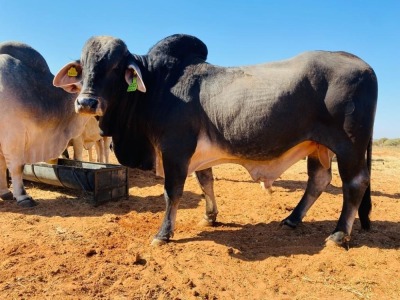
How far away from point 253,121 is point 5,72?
4199 mm

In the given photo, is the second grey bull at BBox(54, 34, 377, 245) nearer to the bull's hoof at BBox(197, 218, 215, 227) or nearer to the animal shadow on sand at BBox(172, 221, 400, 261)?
the animal shadow on sand at BBox(172, 221, 400, 261)

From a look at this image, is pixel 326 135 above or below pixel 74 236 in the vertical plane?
above

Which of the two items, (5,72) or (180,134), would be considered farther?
(5,72)

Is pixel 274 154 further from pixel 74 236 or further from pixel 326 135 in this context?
pixel 74 236

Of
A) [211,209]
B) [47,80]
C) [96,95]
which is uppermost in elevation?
[47,80]

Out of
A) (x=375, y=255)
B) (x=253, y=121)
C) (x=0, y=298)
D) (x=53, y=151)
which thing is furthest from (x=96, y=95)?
(x=375, y=255)

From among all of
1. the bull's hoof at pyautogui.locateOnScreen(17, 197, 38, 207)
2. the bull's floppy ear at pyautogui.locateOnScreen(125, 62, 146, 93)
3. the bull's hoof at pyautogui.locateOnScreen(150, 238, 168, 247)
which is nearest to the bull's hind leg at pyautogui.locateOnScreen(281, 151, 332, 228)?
the bull's hoof at pyautogui.locateOnScreen(150, 238, 168, 247)

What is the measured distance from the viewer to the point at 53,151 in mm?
6668

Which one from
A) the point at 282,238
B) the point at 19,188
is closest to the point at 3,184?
the point at 19,188

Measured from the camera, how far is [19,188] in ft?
20.5

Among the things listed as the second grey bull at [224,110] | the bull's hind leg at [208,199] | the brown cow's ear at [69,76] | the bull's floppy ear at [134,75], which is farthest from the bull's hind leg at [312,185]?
the brown cow's ear at [69,76]

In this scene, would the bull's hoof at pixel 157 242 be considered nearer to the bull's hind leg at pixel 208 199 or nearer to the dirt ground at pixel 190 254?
the dirt ground at pixel 190 254

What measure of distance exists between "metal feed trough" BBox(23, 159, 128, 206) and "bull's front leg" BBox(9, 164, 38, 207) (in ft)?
2.26

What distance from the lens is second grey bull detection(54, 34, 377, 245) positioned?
163 inches
